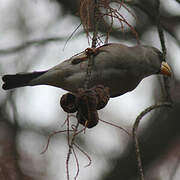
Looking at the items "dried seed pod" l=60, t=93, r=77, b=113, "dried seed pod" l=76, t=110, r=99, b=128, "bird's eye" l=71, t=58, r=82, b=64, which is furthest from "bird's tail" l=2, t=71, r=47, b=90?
"dried seed pod" l=76, t=110, r=99, b=128

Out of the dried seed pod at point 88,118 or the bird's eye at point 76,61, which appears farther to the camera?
the bird's eye at point 76,61

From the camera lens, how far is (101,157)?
577 centimetres

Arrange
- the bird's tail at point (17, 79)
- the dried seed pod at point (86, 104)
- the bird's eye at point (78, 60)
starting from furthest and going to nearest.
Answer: the bird's tail at point (17, 79) < the bird's eye at point (78, 60) < the dried seed pod at point (86, 104)

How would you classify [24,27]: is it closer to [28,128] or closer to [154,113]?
[28,128]

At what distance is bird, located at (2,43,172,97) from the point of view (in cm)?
327

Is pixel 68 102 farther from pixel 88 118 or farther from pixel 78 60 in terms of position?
pixel 78 60

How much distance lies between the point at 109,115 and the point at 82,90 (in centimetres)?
391

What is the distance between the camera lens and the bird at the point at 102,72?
3.27 m

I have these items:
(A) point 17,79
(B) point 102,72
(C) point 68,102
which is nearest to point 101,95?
(C) point 68,102

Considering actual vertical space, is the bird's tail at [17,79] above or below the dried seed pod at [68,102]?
below

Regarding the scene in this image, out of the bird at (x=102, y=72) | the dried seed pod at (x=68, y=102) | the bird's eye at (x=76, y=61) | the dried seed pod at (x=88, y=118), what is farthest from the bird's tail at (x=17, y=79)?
the dried seed pod at (x=88, y=118)

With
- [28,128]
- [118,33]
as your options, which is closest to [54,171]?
[28,128]

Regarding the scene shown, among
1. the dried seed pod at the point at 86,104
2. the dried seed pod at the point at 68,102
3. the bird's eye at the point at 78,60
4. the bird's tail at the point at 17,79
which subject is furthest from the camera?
the bird's tail at the point at 17,79

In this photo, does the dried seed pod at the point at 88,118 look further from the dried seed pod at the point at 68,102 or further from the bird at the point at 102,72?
the bird at the point at 102,72
